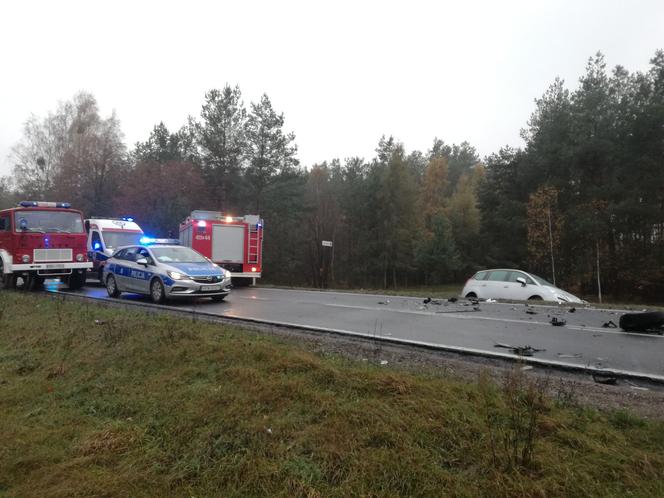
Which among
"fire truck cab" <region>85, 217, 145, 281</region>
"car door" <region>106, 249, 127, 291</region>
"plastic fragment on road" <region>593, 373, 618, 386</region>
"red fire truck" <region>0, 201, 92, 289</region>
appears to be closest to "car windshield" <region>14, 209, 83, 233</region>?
"red fire truck" <region>0, 201, 92, 289</region>

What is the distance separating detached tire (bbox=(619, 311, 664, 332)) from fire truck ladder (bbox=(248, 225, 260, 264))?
14.9 m

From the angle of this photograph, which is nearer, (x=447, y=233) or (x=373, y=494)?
(x=373, y=494)

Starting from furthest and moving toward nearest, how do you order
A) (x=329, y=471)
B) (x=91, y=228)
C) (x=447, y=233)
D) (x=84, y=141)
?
1. (x=447, y=233)
2. (x=84, y=141)
3. (x=91, y=228)
4. (x=329, y=471)

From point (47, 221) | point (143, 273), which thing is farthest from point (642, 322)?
point (47, 221)

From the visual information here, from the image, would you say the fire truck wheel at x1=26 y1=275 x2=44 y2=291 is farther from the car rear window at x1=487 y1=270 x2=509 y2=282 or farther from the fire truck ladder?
the car rear window at x1=487 y1=270 x2=509 y2=282

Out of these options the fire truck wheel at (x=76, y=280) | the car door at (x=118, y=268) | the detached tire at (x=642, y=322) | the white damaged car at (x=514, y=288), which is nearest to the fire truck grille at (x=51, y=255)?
the fire truck wheel at (x=76, y=280)

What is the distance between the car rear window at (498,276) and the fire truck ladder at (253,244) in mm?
9980

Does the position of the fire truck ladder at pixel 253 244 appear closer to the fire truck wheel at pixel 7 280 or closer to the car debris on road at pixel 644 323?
the fire truck wheel at pixel 7 280

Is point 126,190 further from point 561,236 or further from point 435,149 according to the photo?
point 435,149

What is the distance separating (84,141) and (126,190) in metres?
7.94

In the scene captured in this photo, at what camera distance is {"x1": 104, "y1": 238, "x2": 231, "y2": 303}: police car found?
12.2m

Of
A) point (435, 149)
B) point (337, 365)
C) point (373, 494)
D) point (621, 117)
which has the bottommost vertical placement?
point (373, 494)

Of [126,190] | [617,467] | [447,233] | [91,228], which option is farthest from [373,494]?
[447,233]

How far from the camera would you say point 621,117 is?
109 ft
